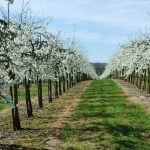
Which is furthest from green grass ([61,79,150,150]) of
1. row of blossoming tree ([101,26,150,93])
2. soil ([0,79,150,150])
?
row of blossoming tree ([101,26,150,93])

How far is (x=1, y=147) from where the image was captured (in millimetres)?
16203

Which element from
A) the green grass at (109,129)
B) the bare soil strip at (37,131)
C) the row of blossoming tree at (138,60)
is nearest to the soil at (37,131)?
the bare soil strip at (37,131)

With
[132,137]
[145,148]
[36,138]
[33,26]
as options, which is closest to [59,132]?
[36,138]

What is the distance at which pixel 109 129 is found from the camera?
19.5 metres

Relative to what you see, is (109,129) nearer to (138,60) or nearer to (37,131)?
(37,131)

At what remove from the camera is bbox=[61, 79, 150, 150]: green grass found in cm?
1620

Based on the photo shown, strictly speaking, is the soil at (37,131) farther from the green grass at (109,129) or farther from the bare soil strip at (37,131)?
the green grass at (109,129)

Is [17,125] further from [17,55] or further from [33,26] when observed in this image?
[33,26]

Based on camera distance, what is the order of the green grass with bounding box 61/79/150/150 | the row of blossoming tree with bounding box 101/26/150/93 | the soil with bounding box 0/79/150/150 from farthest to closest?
the row of blossoming tree with bounding box 101/26/150/93 < the soil with bounding box 0/79/150/150 < the green grass with bounding box 61/79/150/150

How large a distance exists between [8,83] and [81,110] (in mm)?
17608

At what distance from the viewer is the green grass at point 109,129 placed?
16203mm

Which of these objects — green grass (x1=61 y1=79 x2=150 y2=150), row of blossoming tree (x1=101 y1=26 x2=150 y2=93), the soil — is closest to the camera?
green grass (x1=61 y1=79 x2=150 y2=150)

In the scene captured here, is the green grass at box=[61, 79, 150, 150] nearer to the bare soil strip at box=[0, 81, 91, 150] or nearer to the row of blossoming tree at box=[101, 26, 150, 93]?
the bare soil strip at box=[0, 81, 91, 150]

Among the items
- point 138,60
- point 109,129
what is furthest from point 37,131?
point 138,60
